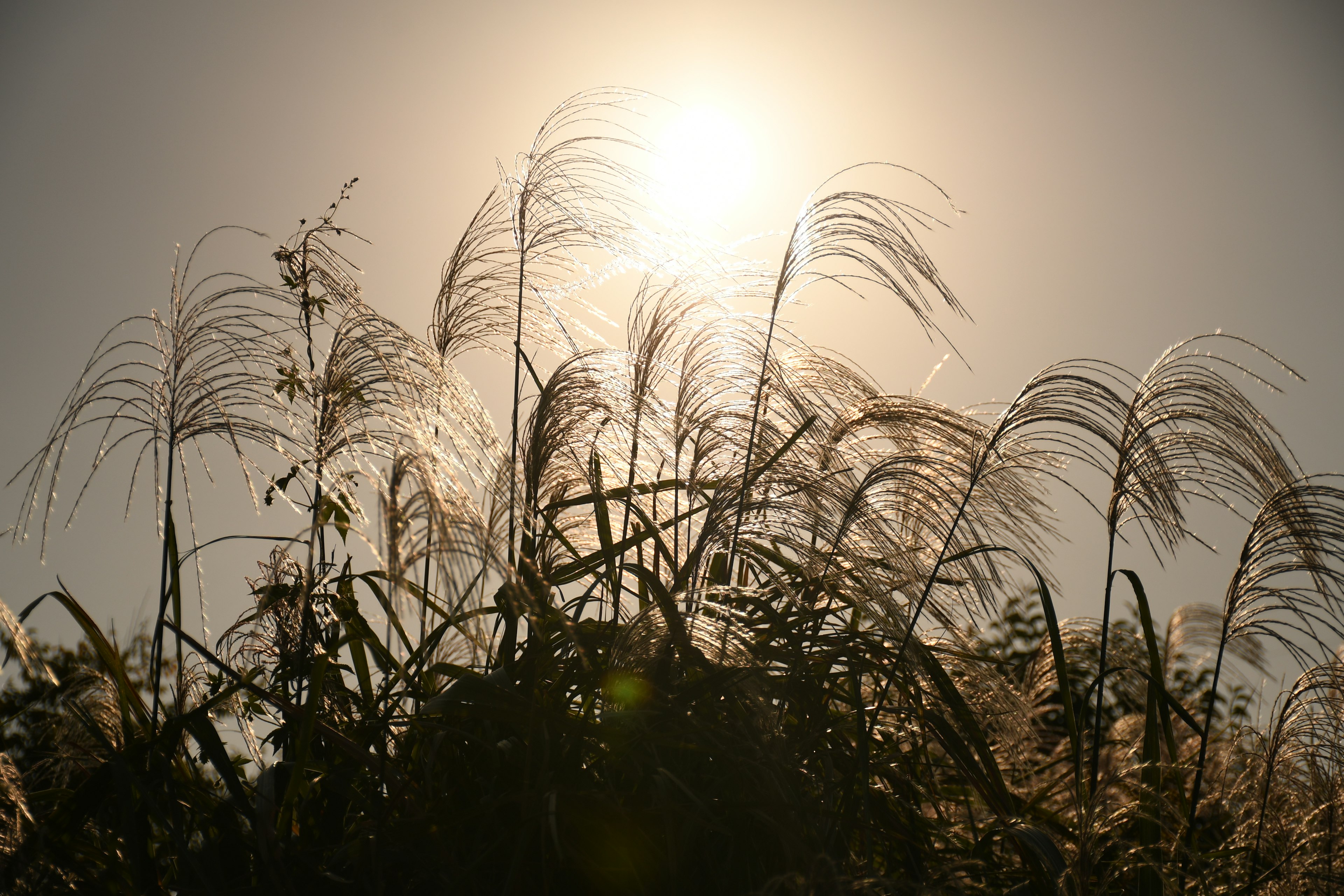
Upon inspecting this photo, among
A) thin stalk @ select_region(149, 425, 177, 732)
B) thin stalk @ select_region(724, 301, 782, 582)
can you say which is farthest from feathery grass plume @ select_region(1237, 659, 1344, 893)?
thin stalk @ select_region(149, 425, 177, 732)

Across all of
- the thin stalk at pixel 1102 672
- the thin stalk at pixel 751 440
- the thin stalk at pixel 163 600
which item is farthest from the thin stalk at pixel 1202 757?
A: the thin stalk at pixel 163 600

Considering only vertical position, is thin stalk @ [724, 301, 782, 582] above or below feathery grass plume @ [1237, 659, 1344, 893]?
above

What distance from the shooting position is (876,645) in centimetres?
211

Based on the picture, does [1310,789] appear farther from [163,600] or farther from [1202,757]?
[163,600]

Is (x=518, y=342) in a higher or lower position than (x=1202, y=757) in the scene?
higher

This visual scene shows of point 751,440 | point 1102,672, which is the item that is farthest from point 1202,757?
point 751,440

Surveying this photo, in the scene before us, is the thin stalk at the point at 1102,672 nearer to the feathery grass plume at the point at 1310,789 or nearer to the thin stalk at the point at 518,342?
the feathery grass plume at the point at 1310,789

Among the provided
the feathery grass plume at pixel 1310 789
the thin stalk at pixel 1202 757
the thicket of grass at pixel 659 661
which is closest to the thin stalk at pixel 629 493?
the thicket of grass at pixel 659 661

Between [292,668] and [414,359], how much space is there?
960mm

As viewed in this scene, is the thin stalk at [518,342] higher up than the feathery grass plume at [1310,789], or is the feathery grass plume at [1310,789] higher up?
the thin stalk at [518,342]

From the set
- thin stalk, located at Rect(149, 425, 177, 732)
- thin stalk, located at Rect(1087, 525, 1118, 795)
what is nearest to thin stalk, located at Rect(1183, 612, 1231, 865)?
thin stalk, located at Rect(1087, 525, 1118, 795)

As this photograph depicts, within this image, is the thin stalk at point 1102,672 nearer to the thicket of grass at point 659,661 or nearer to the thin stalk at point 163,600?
the thicket of grass at point 659,661

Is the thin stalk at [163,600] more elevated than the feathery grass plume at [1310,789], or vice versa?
the thin stalk at [163,600]

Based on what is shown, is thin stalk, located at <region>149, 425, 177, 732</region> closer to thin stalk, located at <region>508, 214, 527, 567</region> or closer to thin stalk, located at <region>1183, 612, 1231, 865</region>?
thin stalk, located at <region>508, 214, 527, 567</region>
